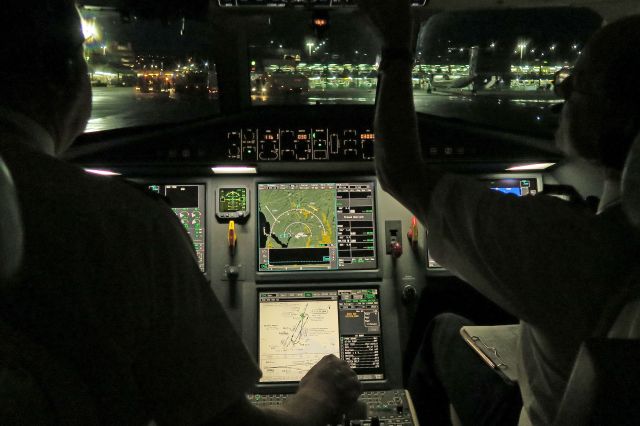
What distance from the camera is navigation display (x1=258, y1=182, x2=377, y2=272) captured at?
7.60 feet

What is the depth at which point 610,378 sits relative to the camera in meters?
0.62

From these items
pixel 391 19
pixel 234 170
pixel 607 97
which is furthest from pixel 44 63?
pixel 234 170

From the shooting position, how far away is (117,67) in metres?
2.27

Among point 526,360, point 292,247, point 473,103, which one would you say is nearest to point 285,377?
point 292,247

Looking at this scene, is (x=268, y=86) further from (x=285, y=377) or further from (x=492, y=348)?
(x=492, y=348)

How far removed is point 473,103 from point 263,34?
1.13m

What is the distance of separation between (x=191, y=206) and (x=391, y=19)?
1583 millimetres

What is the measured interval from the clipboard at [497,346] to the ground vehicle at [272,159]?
0.48 m

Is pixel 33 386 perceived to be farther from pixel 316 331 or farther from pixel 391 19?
pixel 316 331

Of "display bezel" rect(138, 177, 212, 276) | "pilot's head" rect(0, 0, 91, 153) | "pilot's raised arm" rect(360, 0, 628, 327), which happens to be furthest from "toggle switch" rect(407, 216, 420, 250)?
"pilot's head" rect(0, 0, 91, 153)

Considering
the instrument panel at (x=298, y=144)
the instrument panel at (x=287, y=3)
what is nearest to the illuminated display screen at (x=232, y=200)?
the instrument panel at (x=298, y=144)

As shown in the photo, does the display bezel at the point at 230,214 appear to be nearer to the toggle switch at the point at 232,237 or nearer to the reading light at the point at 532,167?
the toggle switch at the point at 232,237

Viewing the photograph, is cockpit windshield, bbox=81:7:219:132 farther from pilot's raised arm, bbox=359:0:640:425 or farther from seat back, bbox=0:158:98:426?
seat back, bbox=0:158:98:426

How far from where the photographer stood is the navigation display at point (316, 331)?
2.17 m
